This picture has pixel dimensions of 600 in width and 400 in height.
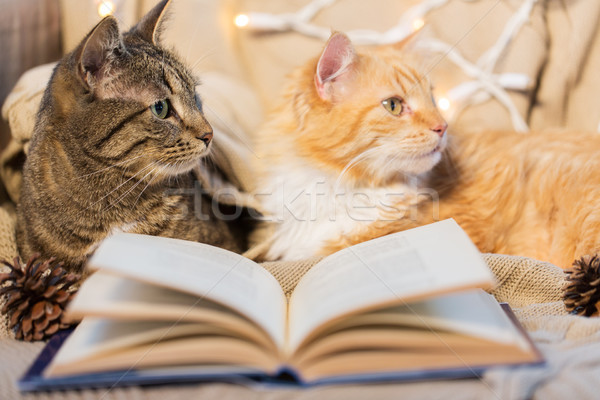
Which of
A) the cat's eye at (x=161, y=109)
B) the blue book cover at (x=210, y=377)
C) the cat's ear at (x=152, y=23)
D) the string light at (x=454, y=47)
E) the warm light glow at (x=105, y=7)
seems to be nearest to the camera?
the blue book cover at (x=210, y=377)

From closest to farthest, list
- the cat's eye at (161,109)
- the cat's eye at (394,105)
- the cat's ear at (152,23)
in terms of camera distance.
A: the cat's eye at (161,109) → the cat's ear at (152,23) → the cat's eye at (394,105)

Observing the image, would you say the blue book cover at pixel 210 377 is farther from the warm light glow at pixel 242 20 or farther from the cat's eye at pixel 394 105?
the warm light glow at pixel 242 20

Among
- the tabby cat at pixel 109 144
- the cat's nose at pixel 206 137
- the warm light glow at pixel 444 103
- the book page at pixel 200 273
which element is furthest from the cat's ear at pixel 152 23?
the warm light glow at pixel 444 103

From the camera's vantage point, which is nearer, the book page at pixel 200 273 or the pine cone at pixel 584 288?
the book page at pixel 200 273

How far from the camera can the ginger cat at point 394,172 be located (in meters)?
1.31

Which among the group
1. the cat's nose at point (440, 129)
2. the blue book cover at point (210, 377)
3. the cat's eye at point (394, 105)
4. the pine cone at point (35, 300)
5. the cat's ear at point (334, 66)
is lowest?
the pine cone at point (35, 300)

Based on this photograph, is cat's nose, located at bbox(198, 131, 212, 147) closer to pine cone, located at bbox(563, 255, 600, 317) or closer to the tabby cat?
the tabby cat

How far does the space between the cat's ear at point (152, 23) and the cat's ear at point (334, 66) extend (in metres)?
0.44

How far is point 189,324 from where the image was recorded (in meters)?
0.81

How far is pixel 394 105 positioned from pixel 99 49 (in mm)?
795

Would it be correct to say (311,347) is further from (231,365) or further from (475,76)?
(475,76)

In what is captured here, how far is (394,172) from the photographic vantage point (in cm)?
140

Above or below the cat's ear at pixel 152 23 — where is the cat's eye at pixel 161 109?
below

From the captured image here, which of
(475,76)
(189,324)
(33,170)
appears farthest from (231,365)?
(475,76)
